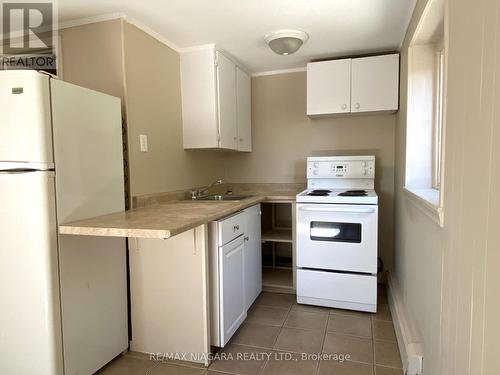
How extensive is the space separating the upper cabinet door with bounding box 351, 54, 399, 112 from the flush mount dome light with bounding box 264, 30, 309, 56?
0.61 metres

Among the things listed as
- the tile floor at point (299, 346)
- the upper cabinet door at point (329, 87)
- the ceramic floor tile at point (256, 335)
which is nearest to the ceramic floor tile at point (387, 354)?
the tile floor at point (299, 346)

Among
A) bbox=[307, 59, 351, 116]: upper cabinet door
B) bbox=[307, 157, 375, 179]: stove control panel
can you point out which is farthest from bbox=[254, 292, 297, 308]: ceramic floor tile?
bbox=[307, 59, 351, 116]: upper cabinet door

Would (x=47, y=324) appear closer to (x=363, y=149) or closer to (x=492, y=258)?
(x=492, y=258)

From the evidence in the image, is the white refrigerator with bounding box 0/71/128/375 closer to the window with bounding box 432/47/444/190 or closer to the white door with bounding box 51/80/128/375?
the white door with bounding box 51/80/128/375

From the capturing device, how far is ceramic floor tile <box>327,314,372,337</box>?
2098mm

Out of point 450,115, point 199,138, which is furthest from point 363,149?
point 450,115

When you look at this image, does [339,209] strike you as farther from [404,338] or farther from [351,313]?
[404,338]

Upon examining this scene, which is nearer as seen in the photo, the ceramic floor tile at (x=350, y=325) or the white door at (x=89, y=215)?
the white door at (x=89, y=215)

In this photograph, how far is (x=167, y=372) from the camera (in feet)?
5.61

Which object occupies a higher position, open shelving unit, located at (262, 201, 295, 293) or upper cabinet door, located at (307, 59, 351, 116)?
upper cabinet door, located at (307, 59, 351, 116)

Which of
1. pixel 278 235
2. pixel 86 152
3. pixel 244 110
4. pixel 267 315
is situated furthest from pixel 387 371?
pixel 244 110

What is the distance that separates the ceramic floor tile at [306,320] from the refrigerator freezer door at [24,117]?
187 cm

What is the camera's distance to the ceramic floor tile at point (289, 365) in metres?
1.70

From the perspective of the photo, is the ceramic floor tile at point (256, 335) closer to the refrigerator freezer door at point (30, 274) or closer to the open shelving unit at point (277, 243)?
the open shelving unit at point (277, 243)
